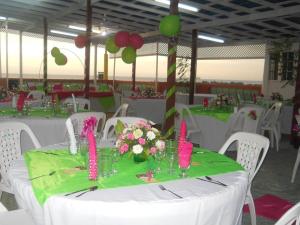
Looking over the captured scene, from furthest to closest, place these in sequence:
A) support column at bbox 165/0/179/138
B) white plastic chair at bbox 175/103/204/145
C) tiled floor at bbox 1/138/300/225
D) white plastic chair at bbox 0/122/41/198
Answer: support column at bbox 165/0/179/138 < white plastic chair at bbox 175/103/204/145 < tiled floor at bbox 1/138/300/225 < white plastic chair at bbox 0/122/41/198

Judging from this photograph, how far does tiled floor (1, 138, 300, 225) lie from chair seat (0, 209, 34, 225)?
132 centimetres

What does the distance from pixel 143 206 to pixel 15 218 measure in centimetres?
89

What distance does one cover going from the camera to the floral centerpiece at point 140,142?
6.33 feet

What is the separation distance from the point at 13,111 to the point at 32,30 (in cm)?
1007

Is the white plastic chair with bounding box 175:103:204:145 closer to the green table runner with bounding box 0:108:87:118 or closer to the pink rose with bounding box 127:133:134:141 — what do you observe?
the green table runner with bounding box 0:108:87:118

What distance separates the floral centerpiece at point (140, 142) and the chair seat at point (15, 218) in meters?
0.65

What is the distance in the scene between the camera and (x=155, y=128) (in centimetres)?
215

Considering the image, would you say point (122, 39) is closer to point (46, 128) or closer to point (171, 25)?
point (171, 25)

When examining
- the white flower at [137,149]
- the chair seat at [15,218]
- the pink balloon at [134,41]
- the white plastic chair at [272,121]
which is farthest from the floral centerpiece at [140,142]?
the pink balloon at [134,41]

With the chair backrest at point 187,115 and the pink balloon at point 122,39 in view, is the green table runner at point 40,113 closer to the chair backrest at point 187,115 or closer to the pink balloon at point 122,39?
the chair backrest at point 187,115

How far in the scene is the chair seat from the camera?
175 cm

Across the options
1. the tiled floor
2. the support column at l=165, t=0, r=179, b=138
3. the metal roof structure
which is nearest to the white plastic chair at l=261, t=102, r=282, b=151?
the tiled floor

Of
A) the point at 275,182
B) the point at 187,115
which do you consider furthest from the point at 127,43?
the point at 275,182

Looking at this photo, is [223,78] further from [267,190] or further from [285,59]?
[267,190]
